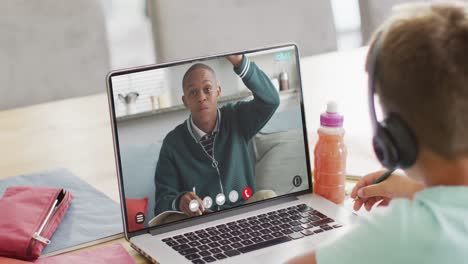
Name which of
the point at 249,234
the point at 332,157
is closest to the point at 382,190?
the point at 332,157

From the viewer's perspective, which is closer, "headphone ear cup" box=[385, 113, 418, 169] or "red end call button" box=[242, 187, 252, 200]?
"headphone ear cup" box=[385, 113, 418, 169]

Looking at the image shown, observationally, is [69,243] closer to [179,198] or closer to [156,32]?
[179,198]

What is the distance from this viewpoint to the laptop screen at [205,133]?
142 centimetres

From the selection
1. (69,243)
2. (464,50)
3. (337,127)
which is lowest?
(69,243)

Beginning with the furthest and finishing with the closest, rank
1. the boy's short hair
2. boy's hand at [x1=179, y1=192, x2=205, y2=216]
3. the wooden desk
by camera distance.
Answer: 1. the wooden desk
2. boy's hand at [x1=179, y1=192, x2=205, y2=216]
3. the boy's short hair

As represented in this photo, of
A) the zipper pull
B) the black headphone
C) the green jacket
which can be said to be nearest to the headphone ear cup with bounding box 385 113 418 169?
the black headphone

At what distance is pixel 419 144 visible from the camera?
98cm

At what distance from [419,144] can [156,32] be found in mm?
1822

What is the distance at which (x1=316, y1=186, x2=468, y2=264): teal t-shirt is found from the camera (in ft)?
3.18

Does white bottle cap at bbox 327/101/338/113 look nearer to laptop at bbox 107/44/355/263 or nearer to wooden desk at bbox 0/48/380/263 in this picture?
laptop at bbox 107/44/355/263

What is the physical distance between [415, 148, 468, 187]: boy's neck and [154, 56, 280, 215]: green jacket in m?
0.53

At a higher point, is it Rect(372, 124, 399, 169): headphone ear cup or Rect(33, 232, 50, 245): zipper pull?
Rect(372, 124, 399, 169): headphone ear cup

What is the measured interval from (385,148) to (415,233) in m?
0.12

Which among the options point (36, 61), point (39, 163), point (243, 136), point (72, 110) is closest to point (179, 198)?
point (243, 136)
